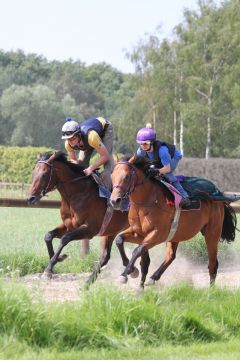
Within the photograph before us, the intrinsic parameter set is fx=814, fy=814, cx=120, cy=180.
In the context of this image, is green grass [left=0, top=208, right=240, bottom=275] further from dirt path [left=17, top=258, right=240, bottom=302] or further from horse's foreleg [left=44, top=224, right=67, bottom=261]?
horse's foreleg [left=44, top=224, right=67, bottom=261]

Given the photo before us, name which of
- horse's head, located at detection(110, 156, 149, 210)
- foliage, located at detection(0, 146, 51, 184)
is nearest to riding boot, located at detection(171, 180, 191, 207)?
horse's head, located at detection(110, 156, 149, 210)

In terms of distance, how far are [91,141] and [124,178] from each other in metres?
1.46

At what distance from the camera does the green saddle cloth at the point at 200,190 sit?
9922 millimetres

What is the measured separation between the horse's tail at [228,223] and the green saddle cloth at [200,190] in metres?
0.39

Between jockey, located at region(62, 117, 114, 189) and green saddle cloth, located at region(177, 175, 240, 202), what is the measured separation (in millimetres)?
935

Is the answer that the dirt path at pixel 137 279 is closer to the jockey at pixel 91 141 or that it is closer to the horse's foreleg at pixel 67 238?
the horse's foreleg at pixel 67 238

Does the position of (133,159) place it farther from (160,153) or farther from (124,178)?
(160,153)

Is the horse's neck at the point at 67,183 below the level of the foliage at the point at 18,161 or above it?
above

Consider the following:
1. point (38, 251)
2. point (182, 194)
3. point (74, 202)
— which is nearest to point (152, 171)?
point (182, 194)

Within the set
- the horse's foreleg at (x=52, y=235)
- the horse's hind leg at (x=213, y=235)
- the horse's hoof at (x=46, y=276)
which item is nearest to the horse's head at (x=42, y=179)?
the horse's foreleg at (x=52, y=235)

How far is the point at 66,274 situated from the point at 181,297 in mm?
4004

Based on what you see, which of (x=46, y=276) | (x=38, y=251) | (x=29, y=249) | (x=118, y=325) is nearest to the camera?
(x=118, y=325)

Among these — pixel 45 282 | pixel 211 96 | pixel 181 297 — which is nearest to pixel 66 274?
pixel 45 282

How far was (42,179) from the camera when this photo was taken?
945 centimetres
